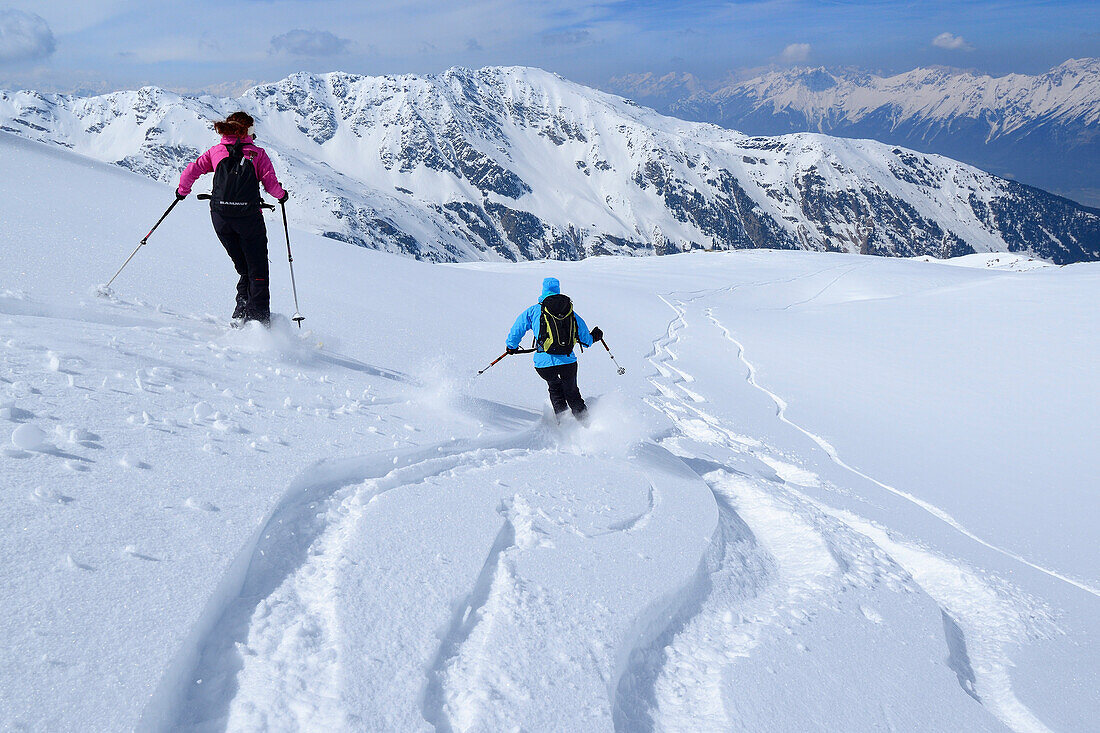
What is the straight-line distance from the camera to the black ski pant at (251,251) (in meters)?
7.44

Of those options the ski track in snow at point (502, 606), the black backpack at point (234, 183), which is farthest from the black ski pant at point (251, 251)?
the ski track in snow at point (502, 606)

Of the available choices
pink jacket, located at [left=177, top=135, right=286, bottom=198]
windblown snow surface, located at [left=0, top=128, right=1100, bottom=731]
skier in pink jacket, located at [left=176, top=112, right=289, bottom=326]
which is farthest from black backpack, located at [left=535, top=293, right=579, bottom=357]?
pink jacket, located at [left=177, top=135, right=286, bottom=198]

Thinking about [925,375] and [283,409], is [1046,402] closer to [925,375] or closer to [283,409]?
[925,375]

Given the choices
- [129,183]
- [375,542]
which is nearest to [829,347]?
[375,542]

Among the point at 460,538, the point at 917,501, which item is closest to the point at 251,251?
the point at 460,538

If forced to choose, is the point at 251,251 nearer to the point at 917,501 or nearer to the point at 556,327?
the point at 556,327

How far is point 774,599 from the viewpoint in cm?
442

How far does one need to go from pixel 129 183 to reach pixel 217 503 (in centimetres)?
1454

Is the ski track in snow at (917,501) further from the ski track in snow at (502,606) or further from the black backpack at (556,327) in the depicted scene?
the black backpack at (556,327)

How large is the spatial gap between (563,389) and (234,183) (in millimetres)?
4564

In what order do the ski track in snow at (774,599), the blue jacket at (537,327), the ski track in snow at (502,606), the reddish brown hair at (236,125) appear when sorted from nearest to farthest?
1. the ski track in snow at (502,606)
2. the ski track in snow at (774,599)
3. the reddish brown hair at (236,125)
4. the blue jacket at (537,327)

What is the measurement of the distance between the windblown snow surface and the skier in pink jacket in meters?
0.47

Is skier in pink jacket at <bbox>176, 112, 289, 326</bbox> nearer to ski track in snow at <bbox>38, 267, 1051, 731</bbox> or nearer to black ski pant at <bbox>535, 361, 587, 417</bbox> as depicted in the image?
ski track in snow at <bbox>38, 267, 1051, 731</bbox>

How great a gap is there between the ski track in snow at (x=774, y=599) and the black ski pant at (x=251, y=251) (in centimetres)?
561
